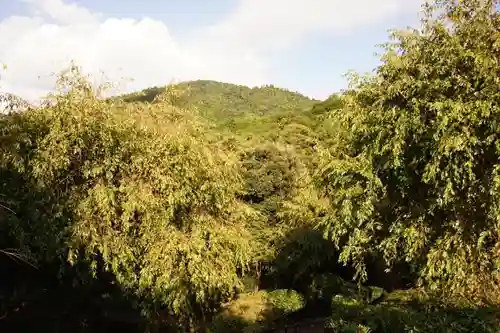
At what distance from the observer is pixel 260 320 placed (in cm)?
1677

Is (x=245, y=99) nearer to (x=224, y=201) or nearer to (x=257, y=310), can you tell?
(x=257, y=310)

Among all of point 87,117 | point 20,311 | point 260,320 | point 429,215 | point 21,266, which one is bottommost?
point 260,320

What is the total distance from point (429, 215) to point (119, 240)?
7.68m

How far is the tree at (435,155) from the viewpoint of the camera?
875cm

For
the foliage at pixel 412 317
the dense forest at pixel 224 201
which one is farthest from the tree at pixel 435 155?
the foliage at pixel 412 317

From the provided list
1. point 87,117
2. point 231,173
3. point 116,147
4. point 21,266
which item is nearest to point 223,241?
point 231,173

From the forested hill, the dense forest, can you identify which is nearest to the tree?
the dense forest

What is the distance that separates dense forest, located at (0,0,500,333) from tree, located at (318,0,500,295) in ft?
0.12

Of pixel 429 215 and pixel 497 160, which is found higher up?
pixel 497 160

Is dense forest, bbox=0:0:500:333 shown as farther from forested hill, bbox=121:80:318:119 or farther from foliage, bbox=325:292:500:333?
forested hill, bbox=121:80:318:119

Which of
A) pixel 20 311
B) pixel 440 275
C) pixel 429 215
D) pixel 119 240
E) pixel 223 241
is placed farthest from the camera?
pixel 20 311

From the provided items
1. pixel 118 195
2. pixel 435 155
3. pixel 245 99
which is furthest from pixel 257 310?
pixel 245 99

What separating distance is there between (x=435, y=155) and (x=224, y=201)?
6.45 meters

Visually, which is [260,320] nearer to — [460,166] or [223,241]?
[223,241]
